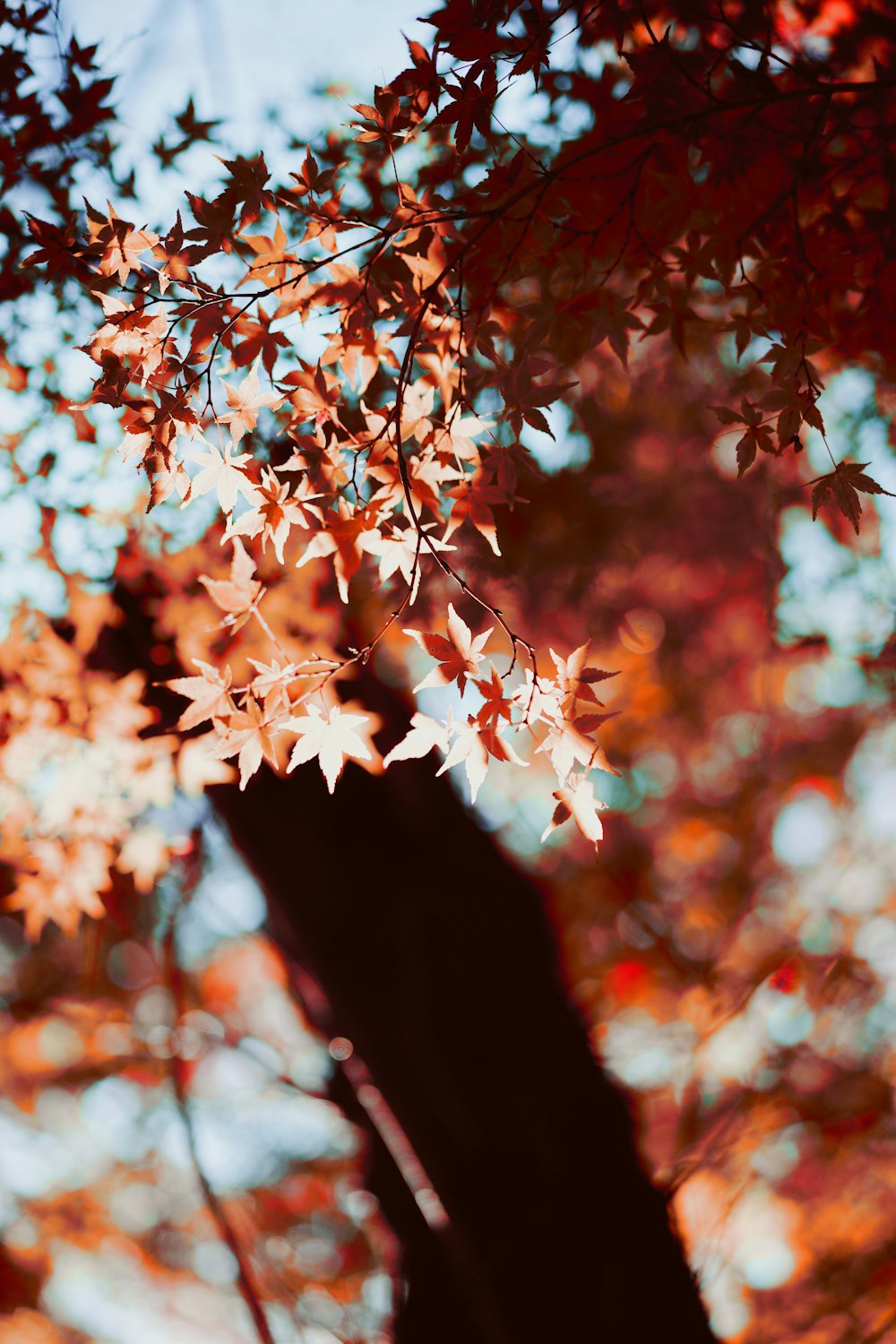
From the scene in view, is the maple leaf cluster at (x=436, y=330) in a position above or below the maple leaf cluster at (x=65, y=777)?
below

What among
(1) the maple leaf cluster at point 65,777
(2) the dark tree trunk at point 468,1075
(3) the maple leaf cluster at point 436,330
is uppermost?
(1) the maple leaf cluster at point 65,777

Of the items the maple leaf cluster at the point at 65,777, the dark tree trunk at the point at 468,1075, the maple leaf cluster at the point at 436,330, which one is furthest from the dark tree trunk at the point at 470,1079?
the maple leaf cluster at the point at 436,330

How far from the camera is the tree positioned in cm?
144

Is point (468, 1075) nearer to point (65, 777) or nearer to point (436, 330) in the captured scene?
point (65, 777)

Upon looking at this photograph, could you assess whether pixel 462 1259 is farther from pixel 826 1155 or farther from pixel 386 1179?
pixel 826 1155

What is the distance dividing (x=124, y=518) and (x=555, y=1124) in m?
2.47

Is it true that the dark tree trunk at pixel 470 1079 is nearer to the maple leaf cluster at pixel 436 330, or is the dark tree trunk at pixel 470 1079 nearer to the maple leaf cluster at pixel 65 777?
the maple leaf cluster at pixel 65 777

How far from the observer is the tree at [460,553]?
1.44 m

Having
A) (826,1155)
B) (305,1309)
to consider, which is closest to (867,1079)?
(826,1155)

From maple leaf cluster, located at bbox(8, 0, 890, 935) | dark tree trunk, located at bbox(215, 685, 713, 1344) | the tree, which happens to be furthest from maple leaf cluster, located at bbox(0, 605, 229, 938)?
maple leaf cluster, located at bbox(8, 0, 890, 935)

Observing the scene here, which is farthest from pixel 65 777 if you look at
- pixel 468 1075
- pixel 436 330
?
pixel 436 330

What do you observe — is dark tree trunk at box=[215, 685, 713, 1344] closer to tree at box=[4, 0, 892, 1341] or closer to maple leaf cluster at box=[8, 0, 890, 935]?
tree at box=[4, 0, 892, 1341]

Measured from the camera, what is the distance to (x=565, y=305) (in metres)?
1.77

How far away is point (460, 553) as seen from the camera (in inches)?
154
